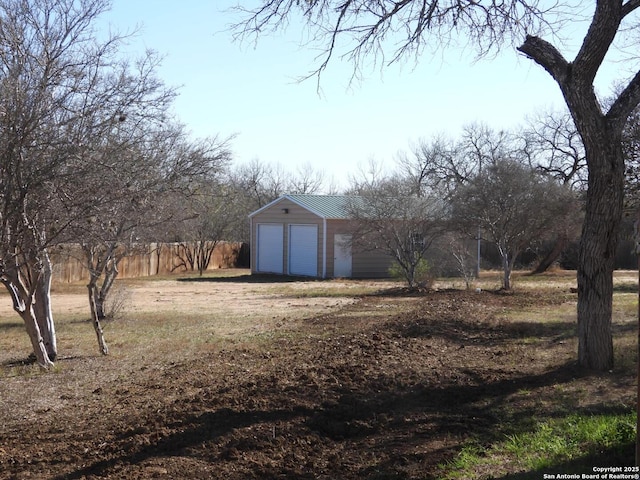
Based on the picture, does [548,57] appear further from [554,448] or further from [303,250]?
[303,250]

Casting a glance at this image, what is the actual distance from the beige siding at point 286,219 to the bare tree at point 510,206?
980cm

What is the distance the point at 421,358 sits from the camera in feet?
32.9

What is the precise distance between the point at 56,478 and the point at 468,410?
3.88 m

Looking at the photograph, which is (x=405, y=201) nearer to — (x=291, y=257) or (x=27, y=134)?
(x=291, y=257)

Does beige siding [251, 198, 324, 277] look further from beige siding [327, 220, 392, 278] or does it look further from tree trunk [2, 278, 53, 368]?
tree trunk [2, 278, 53, 368]

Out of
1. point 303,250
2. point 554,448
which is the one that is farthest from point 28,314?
point 303,250

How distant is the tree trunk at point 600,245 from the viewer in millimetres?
8289

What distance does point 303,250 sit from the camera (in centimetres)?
3447

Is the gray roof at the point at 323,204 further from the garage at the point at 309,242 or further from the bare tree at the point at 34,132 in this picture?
the bare tree at the point at 34,132

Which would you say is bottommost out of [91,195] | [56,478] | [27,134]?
[56,478]

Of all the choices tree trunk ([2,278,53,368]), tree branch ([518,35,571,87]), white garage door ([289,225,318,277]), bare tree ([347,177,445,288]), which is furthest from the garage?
tree branch ([518,35,571,87])

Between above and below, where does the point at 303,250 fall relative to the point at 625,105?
below

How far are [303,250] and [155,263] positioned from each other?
34.8 ft

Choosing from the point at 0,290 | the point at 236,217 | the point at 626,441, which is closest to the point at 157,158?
the point at 626,441
